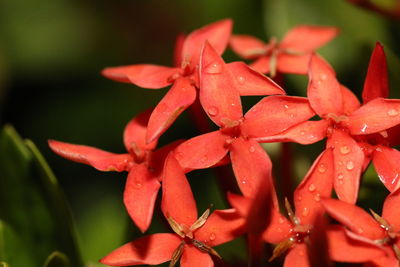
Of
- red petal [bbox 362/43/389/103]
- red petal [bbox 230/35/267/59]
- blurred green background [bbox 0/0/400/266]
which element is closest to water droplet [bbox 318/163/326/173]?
red petal [bbox 362/43/389/103]

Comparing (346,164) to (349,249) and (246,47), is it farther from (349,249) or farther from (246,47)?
(246,47)

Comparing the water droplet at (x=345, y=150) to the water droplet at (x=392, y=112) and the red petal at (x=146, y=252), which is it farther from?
the red petal at (x=146, y=252)

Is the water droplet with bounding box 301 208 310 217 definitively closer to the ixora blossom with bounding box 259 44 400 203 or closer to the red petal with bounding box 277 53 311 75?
the ixora blossom with bounding box 259 44 400 203

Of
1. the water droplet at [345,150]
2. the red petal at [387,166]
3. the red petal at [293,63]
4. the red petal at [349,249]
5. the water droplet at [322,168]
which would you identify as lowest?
the red petal at [349,249]

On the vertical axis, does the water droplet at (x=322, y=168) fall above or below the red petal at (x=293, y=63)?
below

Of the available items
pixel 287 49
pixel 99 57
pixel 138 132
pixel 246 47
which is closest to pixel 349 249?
pixel 138 132

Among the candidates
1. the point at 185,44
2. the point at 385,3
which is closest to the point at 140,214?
the point at 185,44

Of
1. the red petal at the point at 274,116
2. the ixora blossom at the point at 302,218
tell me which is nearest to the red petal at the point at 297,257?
the ixora blossom at the point at 302,218
